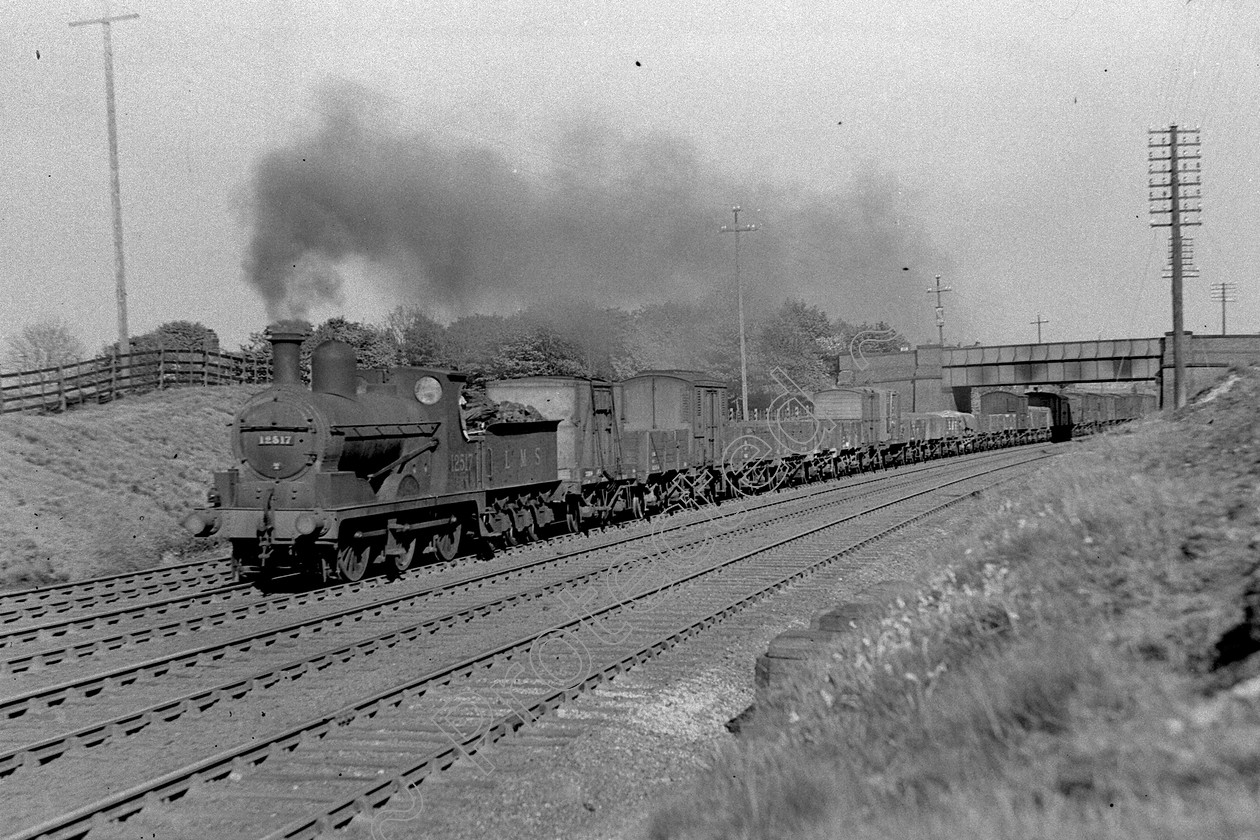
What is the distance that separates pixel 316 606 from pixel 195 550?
331 inches

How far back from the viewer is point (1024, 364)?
60.6 m

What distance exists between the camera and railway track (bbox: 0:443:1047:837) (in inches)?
258

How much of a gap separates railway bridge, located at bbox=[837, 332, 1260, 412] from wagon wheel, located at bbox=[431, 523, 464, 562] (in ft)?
140

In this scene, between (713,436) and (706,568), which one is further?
(713,436)

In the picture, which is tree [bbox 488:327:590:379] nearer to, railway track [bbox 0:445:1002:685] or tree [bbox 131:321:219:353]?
tree [bbox 131:321:219:353]

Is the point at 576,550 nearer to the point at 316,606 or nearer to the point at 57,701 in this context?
the point at 316,606

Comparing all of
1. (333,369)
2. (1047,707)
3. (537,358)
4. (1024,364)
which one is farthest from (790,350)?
(1047,707)

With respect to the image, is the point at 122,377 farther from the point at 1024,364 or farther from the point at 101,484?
the point at 1024,364

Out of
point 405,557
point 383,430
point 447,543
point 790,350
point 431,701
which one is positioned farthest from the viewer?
point 790,350

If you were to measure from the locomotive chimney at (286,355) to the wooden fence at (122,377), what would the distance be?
657 inches

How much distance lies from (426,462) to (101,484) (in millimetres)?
10434

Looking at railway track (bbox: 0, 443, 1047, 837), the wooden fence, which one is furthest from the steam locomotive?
the wooden fence

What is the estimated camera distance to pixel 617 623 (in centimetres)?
1193

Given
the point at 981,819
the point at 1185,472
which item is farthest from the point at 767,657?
the point at 1185,472
